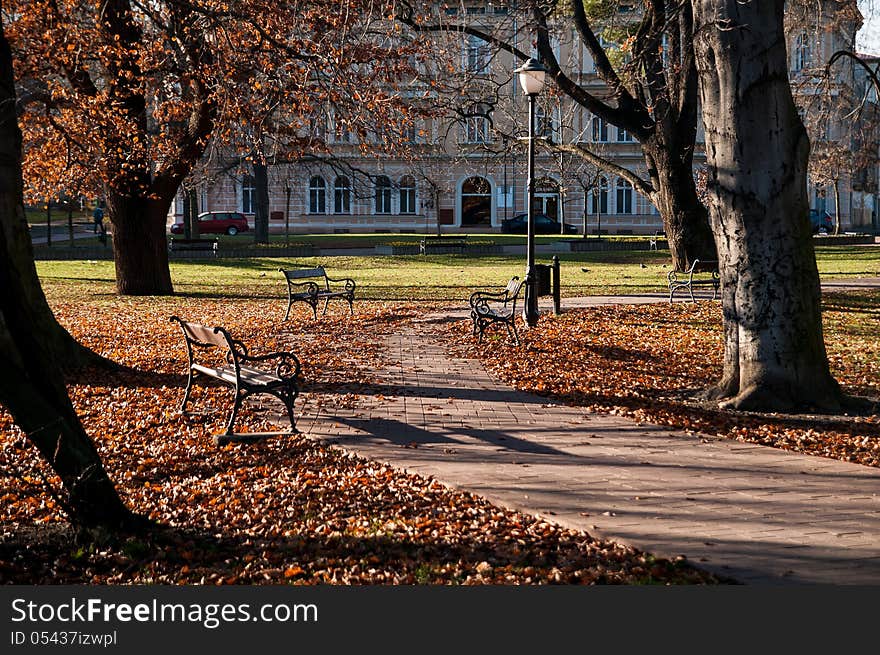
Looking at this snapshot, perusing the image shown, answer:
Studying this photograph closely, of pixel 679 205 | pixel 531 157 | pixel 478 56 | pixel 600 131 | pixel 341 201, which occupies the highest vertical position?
pixel 600 131

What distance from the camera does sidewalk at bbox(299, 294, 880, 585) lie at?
555 cm

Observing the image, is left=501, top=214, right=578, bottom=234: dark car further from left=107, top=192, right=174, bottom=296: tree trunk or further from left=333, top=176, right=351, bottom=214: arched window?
left=107, top=192, right=174, bottom=296: tree trunk

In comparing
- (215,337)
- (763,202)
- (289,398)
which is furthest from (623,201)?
(289,398)

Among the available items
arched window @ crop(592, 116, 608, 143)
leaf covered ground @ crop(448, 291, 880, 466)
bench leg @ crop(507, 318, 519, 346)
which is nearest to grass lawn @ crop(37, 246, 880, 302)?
leaf covered ground @ crop(448, 291, 880, 466)

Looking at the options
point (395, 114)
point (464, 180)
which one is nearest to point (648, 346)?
point (395, 114)

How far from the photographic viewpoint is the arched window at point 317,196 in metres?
64.2

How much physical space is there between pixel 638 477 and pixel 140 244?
17.1m

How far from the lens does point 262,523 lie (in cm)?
626

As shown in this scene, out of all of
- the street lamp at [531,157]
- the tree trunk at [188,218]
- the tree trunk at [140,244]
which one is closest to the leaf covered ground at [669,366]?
the street lamp at [531,157]

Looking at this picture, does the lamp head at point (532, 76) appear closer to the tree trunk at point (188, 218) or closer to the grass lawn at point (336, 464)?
the grass lawn at point (336, 464)

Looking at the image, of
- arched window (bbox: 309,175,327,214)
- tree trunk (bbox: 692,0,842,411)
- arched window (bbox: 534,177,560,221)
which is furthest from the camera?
arched window (bbox: 309,175,327,214)

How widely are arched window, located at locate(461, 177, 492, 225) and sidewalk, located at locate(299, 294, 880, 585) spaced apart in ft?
176

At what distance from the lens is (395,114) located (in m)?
15.5

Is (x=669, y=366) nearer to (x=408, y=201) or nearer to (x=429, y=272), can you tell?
(x=429, y=272)
